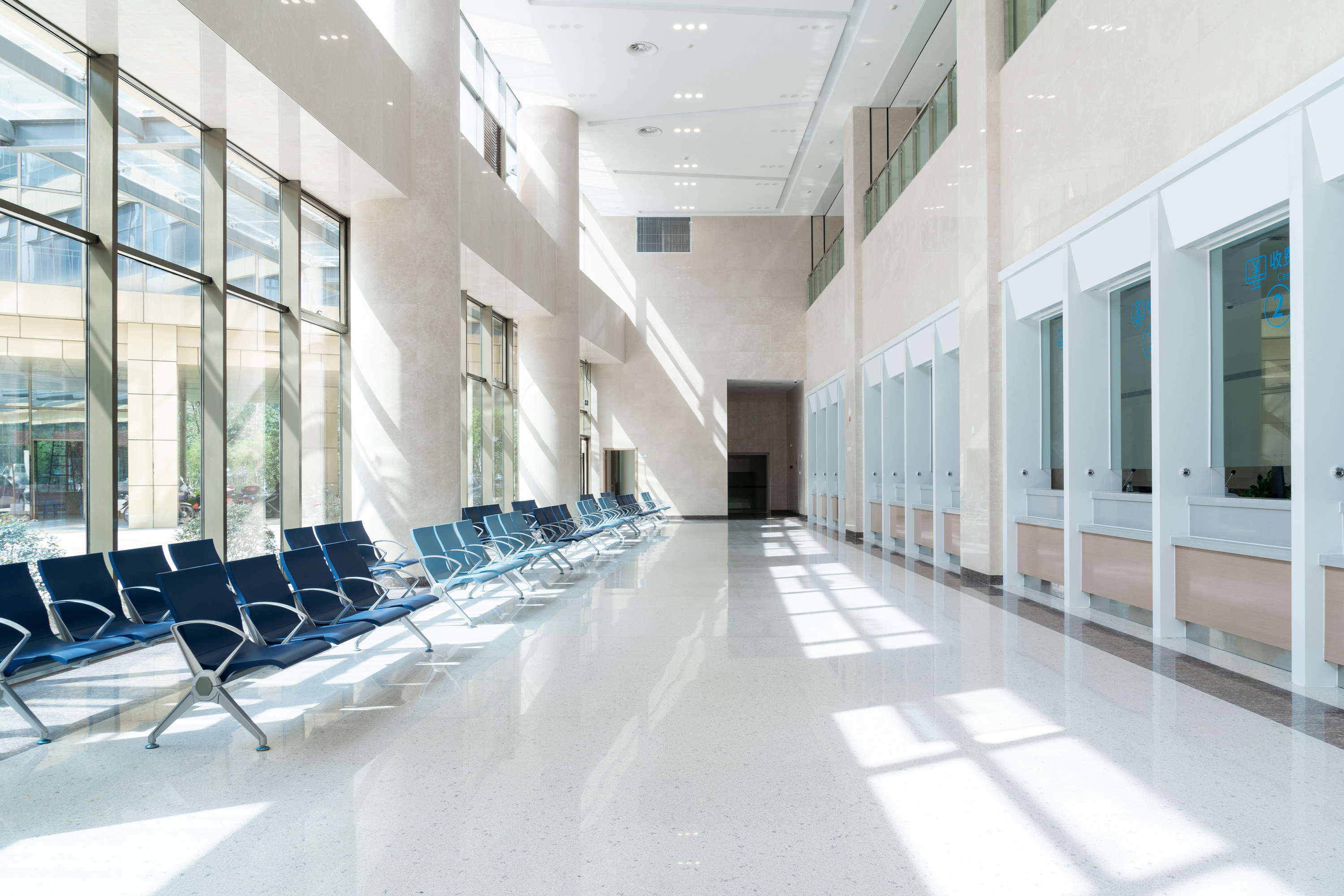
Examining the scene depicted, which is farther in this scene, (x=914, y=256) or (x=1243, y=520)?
(x=914, y=256)

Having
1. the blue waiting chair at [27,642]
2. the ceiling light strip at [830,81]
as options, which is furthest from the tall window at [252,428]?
the ceiling light strip at [830,81]

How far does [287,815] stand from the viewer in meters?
3.00

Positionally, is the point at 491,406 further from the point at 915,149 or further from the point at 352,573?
the point at 352,573

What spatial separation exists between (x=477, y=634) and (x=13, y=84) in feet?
15.3

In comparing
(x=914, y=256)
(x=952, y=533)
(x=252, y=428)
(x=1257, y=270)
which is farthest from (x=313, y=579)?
(x=914, y=256)

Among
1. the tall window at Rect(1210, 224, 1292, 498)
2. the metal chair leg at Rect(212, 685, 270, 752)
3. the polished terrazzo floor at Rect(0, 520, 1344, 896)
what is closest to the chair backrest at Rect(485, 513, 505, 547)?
the polished terrazzo floor at Rect(0, 520, 1344, 896)

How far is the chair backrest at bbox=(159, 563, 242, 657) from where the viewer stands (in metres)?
3.98

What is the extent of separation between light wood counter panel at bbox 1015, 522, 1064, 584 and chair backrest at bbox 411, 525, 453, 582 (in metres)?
5.44

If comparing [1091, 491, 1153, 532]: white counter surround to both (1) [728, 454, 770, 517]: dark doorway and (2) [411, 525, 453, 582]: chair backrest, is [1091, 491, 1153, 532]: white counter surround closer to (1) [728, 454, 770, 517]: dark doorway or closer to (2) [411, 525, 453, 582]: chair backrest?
(2) [411, 525, 453, 582]: chair backrest

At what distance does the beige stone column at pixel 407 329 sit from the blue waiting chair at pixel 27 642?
4.46 m

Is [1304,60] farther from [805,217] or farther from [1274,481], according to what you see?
[805,217]

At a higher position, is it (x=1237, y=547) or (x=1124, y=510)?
(x=1124, y=510)

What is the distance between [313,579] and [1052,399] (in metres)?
7.03

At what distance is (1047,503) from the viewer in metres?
8.42
